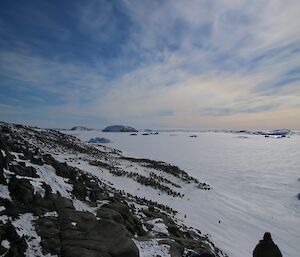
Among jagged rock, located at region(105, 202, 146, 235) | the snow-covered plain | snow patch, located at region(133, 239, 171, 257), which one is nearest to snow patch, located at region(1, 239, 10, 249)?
snow patch, located at region(133, 239, 171, 257)

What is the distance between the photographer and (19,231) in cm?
1051

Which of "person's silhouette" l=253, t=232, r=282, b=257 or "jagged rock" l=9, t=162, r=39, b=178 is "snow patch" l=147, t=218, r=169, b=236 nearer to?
"person's silhouette" l=253, t=232, r=282, b=257

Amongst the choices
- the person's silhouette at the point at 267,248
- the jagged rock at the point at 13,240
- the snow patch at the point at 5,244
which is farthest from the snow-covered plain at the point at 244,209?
the snow patch at the point at 5,244

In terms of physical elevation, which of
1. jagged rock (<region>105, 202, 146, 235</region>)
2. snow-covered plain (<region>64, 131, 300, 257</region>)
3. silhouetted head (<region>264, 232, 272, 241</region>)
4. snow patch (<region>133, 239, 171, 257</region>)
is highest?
silhouetted head (<region>264, 232, 272, 241</region>)

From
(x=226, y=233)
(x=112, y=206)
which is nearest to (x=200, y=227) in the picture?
(x=226, y=233)

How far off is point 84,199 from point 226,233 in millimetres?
11412

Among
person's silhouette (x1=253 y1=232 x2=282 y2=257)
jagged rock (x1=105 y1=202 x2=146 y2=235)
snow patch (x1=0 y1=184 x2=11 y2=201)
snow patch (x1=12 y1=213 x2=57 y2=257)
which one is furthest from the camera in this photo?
jagged rock (x1=105 y1=202 x2=146 y2=235)

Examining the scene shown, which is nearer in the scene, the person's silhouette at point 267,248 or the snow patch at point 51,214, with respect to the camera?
the person's silhouette at point 267,248

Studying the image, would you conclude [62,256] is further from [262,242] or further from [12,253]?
[262,242]

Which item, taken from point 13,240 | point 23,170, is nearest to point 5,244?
point 13,240

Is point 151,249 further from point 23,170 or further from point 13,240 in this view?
point 23,170

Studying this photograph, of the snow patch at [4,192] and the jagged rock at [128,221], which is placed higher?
the snow patch at [4,192]

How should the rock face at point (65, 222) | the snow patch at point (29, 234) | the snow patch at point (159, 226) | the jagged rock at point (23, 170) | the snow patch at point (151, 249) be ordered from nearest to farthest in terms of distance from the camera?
the snow patch at point (29, 234)
the rock face at point (65, 222)
the snow patch at point (151, 249)
the jagged rock at point (23, 170)
the snow patch at point (159, 226)

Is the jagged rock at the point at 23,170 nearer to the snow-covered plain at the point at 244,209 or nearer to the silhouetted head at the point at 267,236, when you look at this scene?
the snow-covered plain at the point at 244,209
